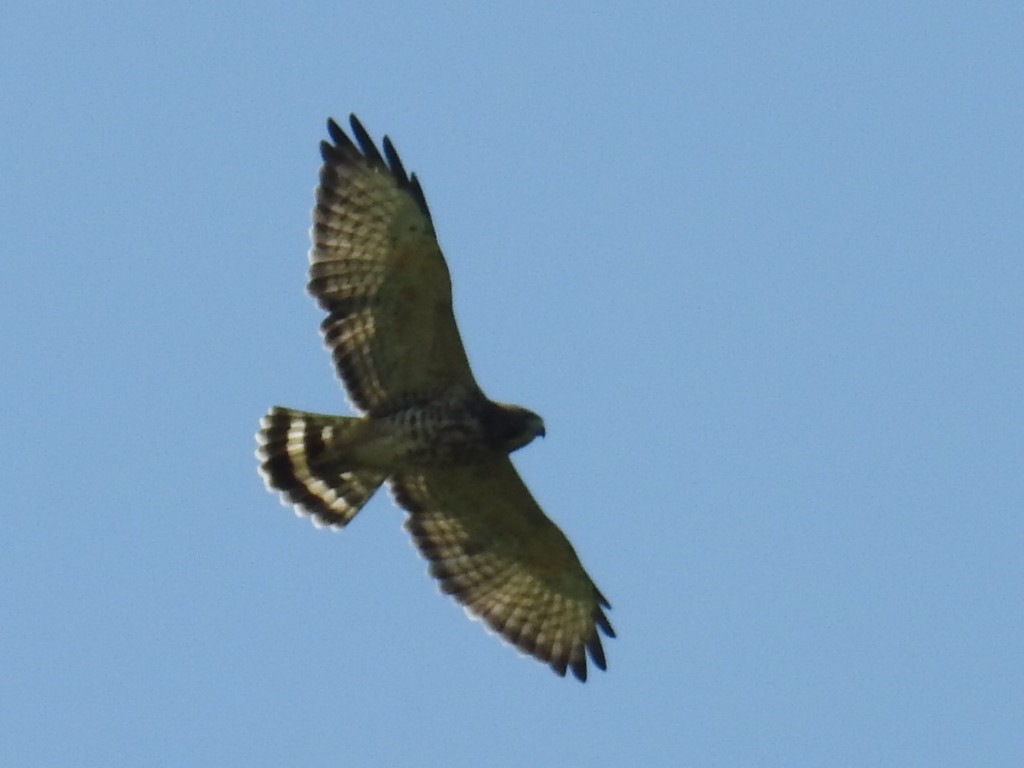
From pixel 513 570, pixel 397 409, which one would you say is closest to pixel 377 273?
pixel 397 409

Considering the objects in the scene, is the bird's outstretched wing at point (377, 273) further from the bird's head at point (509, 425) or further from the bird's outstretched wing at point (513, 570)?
the bird's outstretched wing at point (513, 570)

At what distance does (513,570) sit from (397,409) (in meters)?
1.56

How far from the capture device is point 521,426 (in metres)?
14.5

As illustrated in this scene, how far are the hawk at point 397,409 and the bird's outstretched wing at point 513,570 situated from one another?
0.04 feet

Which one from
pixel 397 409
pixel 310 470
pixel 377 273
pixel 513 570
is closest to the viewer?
pixel 377 273

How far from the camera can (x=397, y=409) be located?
14.6 m

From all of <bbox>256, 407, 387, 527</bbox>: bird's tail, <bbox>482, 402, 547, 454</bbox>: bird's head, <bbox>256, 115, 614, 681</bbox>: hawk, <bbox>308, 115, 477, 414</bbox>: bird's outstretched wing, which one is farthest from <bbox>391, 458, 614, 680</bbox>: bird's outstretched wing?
<bbox>308, 115, 477, 414</bbox>: bird's outstretched wing

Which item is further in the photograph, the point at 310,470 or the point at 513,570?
the point at 513,570

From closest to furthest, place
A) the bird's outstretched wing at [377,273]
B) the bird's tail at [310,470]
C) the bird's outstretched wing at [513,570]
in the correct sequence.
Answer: the bird's outstretched wing at [377,273] < the bird's tail at [310,470] < the bird's outstretched wing at [513,570]

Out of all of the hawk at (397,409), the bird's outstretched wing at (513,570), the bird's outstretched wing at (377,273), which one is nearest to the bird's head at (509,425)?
the hawk at (397,409)

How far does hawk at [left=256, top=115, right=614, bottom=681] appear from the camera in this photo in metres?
14.4

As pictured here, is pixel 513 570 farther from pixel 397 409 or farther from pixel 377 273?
pixel 377 273

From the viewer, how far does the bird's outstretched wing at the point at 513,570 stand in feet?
50.1

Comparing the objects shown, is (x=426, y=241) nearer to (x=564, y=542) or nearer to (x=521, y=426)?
(x=521, y=426)
